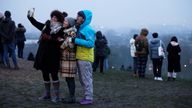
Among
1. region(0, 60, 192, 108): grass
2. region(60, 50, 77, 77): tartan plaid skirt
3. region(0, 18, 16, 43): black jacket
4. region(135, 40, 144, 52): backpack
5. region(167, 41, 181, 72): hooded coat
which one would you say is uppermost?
region(0, 18, 16, 43): black jacket

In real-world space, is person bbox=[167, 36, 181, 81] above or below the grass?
above

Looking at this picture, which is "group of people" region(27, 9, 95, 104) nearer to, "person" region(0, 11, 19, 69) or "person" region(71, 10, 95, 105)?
"person" region(71, 10, 95, 105)

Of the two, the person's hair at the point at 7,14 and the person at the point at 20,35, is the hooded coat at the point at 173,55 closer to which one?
the person's hair at the point at 7,14

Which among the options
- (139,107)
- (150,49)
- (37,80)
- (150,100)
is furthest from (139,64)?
(139,107)

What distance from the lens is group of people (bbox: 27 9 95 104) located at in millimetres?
9656

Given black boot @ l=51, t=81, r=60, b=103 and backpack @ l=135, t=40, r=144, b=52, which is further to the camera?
backpack @ l=135, t=40, r=144, b=52

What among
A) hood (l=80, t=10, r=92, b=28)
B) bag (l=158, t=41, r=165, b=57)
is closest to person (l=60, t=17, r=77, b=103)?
hood (l=80, t=10, r=92, b=28)

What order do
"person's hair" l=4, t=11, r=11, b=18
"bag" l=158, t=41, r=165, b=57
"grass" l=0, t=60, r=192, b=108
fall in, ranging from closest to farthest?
"grass" l=0, t=60, r=192, b=108 → "person's hair" l=4, t=11, r=11, b=18 → "bag" l=158, t=41, r=165, b=57

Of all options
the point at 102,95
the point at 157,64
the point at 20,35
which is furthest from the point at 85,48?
the point at 20,35

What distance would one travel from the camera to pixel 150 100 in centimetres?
1127

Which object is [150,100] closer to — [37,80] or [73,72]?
[73,72]

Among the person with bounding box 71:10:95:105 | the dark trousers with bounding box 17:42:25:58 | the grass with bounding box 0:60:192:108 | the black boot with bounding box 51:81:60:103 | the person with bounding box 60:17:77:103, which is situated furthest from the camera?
the dark trousers with bounding box 17:42:25:58

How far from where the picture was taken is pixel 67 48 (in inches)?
378

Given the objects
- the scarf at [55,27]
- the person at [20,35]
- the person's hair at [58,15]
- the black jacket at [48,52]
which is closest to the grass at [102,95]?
the black jacket at [48,52]
